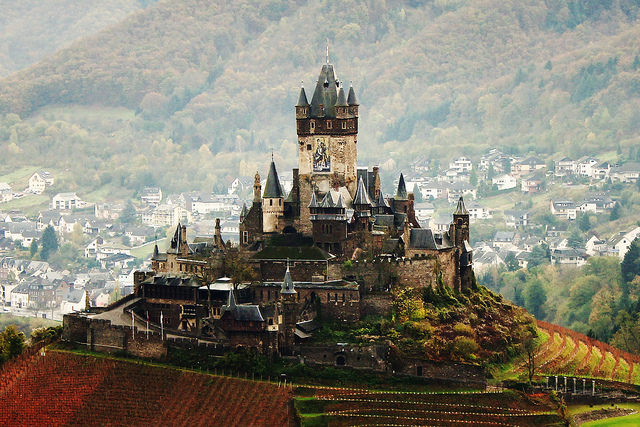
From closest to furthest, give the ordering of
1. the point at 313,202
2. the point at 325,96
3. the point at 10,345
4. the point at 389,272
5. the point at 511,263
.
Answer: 1. the point at 389,272
2. the point at 313,202
3. the point at 10,345
4. the point at 325,96
5. the point at 511,263

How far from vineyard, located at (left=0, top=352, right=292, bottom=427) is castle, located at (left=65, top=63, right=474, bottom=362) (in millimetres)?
4041

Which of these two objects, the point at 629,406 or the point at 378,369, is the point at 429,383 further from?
the point at 629,406

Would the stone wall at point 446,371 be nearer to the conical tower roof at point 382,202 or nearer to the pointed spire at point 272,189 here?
the conical tower roof at point 382,202

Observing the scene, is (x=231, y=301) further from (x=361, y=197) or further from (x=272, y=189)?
(x=361, y=197)

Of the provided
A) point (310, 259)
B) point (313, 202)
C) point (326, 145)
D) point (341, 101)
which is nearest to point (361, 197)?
point (313, 202)

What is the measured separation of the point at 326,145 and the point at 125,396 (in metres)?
28.8

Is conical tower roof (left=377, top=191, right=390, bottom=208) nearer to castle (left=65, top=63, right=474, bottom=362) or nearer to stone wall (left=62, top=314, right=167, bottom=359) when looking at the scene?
castle (left=65, top=63, right=474, bottom=362)

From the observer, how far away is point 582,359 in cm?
11469

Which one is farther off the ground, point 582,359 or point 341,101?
point 341,101

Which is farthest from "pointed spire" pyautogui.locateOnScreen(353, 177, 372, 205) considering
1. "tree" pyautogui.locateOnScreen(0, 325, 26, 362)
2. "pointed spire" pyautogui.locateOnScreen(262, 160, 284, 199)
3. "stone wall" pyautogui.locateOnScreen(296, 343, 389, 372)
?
"tree" pyautogui.locateOnScreen(0, 325, 26, 362)

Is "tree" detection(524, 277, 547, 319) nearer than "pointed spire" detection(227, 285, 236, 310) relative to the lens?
No

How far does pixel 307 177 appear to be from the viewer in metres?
118

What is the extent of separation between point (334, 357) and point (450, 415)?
10353mm

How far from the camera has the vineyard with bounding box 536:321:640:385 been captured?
359 ft
